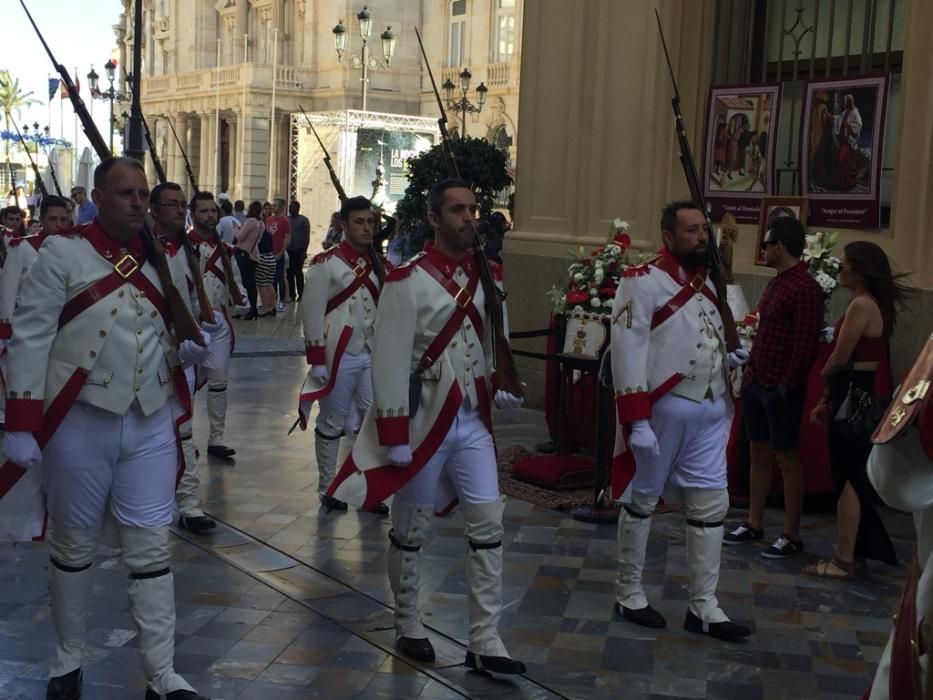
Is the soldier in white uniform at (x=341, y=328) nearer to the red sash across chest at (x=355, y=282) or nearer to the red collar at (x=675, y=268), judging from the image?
the red sash across chest at (x=355, y=282)

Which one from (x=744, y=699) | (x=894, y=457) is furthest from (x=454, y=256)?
(x=894, y=457)

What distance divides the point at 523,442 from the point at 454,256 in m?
5.23

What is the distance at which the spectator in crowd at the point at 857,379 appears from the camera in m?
6.49

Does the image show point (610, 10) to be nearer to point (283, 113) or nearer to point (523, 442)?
point (523, 442)

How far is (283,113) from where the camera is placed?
47.6 meters

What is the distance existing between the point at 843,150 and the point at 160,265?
6353 millimetres

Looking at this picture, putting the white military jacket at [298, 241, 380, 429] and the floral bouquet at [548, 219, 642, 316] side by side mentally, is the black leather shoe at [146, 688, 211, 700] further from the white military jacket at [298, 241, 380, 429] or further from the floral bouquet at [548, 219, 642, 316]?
the floral bouquet at [548, 219, 642, 316]

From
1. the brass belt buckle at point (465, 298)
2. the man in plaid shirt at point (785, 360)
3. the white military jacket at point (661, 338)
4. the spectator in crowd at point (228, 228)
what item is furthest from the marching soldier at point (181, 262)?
the spectator in crowd at point (228, 228)

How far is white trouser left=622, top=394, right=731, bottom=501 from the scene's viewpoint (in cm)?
559

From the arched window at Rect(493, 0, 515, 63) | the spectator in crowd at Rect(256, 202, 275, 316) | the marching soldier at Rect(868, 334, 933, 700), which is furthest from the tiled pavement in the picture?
the arched window at Rect(493, 0, 515, 63)

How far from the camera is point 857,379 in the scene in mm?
6629

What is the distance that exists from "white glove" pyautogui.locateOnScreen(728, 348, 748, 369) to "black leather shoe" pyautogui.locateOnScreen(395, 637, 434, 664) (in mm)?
1967

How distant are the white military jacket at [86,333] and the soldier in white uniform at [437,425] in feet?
3.03

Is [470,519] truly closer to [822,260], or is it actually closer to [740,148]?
[822,260]
